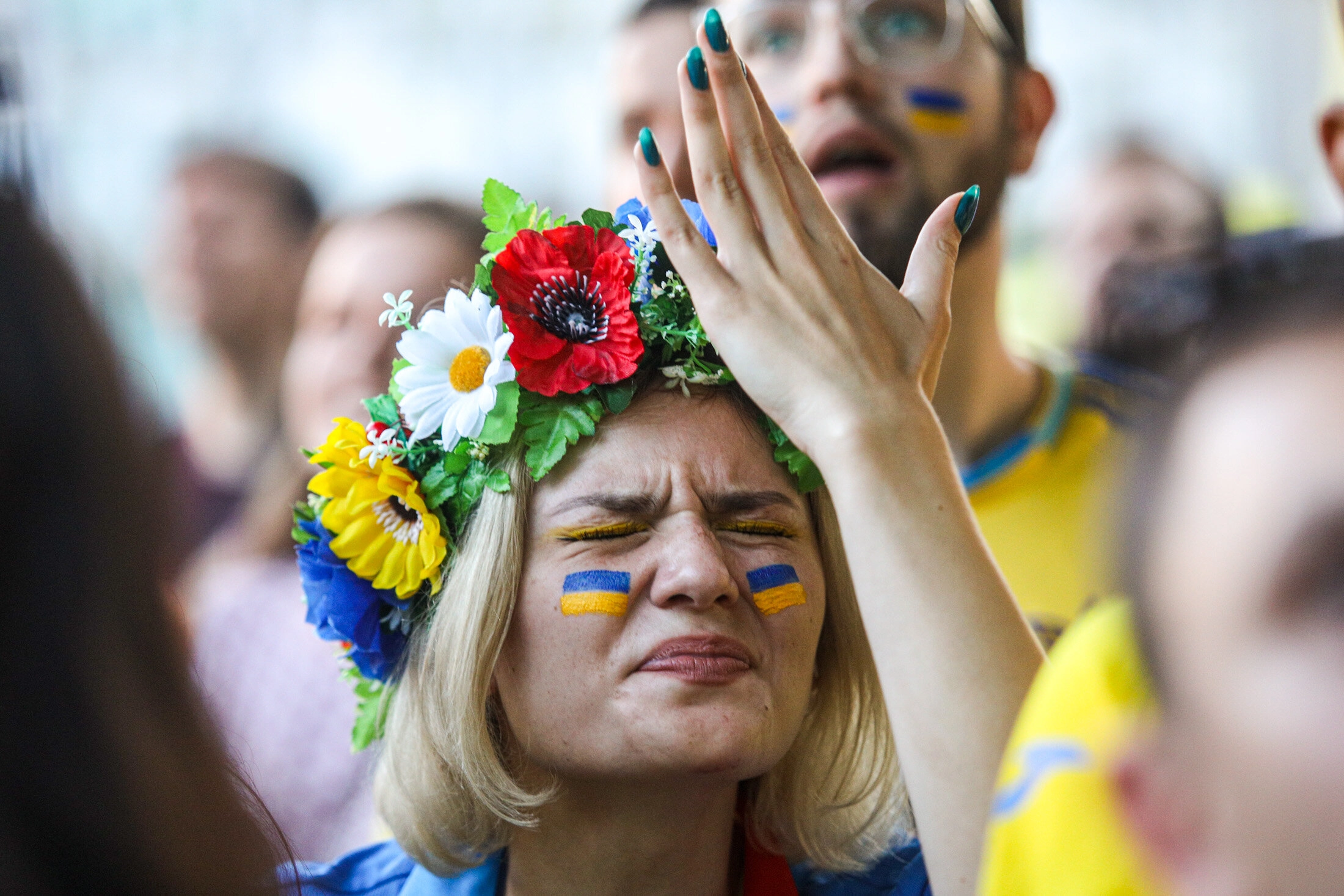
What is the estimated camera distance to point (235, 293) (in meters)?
4.41

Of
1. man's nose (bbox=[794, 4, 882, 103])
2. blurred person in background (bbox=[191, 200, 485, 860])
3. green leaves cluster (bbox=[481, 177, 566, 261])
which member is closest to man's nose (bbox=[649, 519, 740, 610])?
green leaves cluster (bbox=[481, 177, 566, 261])

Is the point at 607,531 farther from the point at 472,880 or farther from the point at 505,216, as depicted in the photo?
the point at 472,880

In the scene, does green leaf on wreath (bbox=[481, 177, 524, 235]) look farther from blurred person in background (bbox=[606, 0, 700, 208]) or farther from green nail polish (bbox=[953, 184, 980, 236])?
blurred person in background (bbox=[606, 0, 700, 208])

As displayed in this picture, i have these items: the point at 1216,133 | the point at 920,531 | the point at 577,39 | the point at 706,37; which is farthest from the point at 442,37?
the point at 920,531

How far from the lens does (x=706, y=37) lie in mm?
1739

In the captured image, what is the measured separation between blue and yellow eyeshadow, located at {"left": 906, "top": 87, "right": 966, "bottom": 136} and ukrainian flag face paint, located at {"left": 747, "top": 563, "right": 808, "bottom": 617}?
1.18m

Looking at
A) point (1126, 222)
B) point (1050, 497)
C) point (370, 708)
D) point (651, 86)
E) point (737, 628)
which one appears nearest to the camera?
point (737, 628)

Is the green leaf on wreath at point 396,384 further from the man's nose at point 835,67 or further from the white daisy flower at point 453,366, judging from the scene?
the man's nose at point 835,67

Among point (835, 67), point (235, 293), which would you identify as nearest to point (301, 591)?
point (835, 67)

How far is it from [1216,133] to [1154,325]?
5.37m

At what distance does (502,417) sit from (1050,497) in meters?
1.24

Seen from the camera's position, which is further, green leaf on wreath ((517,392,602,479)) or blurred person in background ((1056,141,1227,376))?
blurred person in background ((1056,141,1227,376))

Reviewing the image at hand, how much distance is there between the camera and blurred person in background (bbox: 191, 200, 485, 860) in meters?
3.11

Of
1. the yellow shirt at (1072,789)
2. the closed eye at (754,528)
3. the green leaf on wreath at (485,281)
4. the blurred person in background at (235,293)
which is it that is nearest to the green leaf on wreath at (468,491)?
the green leaf on wreath at (485,281)
